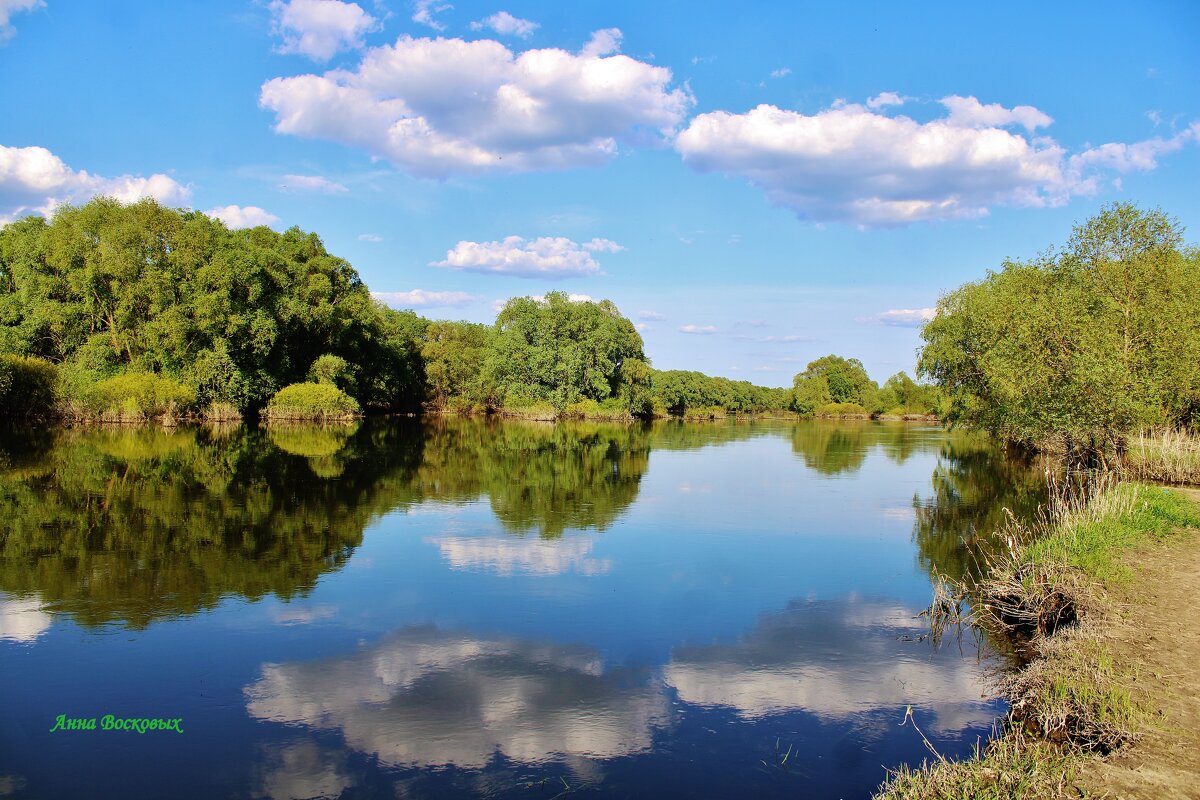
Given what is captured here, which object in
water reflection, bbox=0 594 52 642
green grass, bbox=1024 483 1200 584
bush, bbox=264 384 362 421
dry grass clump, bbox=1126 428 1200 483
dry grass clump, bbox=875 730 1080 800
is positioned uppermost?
bush, bbox=264 384 362 421

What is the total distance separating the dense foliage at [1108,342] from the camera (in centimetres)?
2142

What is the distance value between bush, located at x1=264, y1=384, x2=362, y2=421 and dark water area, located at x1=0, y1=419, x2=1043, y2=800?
1434 inches

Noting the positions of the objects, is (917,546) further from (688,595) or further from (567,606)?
(567,606)

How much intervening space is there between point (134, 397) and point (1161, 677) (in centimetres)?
5202

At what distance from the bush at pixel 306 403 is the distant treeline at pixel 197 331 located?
114 mm

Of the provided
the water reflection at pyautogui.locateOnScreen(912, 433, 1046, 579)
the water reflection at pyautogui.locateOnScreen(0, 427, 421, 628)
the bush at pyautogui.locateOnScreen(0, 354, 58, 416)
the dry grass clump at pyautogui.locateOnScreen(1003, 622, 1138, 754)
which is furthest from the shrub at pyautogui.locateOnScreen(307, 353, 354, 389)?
the dry grass clump at pyautogui.locateOnScreen(1003, 622, 1138, 754)

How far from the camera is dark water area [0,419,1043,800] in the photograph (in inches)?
255

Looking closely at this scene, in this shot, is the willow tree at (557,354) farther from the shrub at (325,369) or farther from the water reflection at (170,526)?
the water reflection at (170,526)

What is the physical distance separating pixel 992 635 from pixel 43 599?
45.5 feet

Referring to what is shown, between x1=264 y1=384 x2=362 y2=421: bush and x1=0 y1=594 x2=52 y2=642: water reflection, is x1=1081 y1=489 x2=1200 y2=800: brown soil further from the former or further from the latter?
x1=264 y1=384 x2=362 y2=421: bush

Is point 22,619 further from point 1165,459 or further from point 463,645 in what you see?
point 1165,459

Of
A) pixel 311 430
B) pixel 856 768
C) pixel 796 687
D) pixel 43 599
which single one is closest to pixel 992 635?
pixel 796 687

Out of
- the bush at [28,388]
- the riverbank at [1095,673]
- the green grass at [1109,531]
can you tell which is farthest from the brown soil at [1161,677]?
the bush at [28,388]

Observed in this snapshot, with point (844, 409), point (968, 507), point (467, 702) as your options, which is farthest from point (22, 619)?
point (844, 409)
